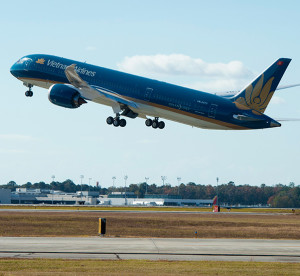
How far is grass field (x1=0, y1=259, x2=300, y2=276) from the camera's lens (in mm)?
30155

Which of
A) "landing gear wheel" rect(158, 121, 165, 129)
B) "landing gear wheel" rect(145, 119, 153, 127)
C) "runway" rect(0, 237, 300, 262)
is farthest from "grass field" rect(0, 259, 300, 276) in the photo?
"landing gear wheel" rect(145, 119, 153, 127)

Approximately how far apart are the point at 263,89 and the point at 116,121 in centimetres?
1760

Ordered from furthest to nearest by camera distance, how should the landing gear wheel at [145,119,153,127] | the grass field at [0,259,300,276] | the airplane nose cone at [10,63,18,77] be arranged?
the airplane nose cone at [10,63,18,77]
the landing gear wheel at [145,119,153,127]
the grass field at [0,259,300,276]

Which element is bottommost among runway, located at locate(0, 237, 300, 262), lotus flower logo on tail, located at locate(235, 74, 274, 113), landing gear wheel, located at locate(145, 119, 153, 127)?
runway, located at locate(0, 237, 300, 262)

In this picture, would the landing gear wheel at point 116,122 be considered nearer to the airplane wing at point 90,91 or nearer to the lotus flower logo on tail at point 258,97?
the airplane wing at point 90,91

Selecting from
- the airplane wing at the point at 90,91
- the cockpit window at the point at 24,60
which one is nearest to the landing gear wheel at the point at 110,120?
the airplane wing at the point at 90,91

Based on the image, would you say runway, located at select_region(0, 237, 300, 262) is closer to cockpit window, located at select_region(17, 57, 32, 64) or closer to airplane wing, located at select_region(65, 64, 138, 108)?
airplane wing, located at select_region(65, 64, 138, 108)

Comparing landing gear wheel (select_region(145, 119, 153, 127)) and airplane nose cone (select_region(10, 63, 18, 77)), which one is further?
airplane nose cone (select_region(10, 63, 18, 77))

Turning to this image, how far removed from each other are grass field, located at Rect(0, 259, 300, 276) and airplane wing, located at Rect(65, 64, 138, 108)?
35.3 m

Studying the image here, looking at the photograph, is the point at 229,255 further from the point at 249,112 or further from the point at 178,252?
the point at 249,112

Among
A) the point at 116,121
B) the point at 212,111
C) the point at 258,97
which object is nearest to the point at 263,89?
the point at 258,97

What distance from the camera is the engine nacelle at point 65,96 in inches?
2724

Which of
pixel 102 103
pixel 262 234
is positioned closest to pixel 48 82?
pixel 102 103

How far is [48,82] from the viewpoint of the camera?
73.3 meters
